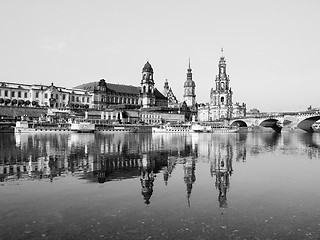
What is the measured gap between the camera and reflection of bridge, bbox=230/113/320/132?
3605 inches

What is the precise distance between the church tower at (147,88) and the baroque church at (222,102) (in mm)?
26318

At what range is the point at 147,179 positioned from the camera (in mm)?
16422

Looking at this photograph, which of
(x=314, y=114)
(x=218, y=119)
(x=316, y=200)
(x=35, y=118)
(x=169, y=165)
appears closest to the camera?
(x=316, y=200)

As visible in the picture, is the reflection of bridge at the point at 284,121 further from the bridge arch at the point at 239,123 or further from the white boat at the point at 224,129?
the white boat at the point at 224,129

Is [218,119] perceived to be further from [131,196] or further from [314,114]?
[131,196]

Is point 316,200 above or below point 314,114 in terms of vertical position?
below

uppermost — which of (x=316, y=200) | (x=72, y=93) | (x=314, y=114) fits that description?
(x=72, y=93)

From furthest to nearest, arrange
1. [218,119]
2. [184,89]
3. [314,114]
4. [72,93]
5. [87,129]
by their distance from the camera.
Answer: [184,89] → [218,119] → [72,93] → [314,114] → [87,129]

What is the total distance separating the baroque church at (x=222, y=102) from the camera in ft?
431

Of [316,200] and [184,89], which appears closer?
[316,200]

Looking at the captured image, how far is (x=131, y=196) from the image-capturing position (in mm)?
12633

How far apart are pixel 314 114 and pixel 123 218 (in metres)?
88.4

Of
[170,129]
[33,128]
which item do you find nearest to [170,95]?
[170,129]

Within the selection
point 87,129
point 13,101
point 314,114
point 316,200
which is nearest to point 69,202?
point 316,200
